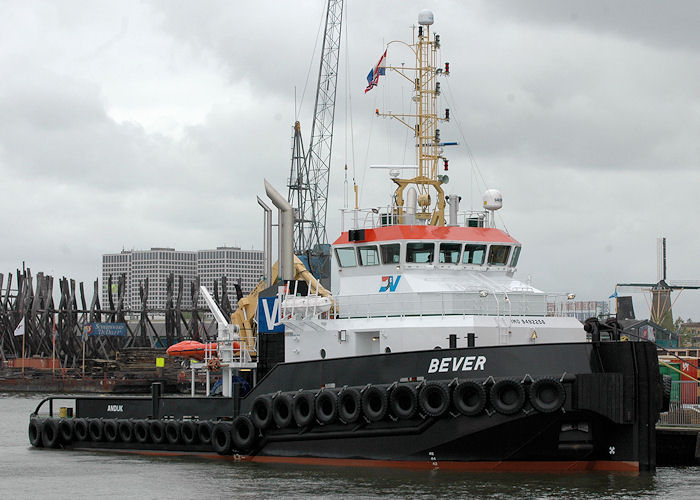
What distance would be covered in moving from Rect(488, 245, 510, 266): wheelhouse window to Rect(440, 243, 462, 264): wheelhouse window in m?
0.68

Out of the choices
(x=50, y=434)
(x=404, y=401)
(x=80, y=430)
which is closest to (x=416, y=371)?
(x=404, y=401)

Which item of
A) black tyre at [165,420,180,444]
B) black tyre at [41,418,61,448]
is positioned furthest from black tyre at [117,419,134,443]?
black tyre at [41,418,61,448]

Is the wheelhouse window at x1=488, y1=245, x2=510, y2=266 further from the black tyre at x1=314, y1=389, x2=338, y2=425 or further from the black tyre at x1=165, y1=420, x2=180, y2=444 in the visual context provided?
the black tyre at x1=165, y1=420, x2=180, y2=444

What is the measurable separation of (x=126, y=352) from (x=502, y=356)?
45.2 meters

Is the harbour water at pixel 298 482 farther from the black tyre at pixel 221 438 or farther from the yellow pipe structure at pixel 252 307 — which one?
the yellow pipe structure at pixel 252 307

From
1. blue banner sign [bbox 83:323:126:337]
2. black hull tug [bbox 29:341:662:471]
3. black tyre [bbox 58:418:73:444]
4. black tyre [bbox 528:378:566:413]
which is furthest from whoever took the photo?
blue banner sign [bbox 83:323:126:337]

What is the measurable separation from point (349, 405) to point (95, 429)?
22.7 feet

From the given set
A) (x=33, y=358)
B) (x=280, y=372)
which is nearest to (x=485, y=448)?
(x=280, y=372)

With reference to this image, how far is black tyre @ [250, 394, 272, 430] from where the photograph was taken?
684 inches

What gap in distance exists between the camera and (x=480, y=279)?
18.5 metres

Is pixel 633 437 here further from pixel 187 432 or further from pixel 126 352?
pixel 126 352

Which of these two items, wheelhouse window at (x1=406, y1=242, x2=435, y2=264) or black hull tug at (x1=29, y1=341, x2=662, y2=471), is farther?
wheelhouse window at (x1=406, y1=242, x2=435, y2=264)

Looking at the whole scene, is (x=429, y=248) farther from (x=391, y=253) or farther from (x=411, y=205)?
(x=411, y=205)

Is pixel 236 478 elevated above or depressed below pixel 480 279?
below
